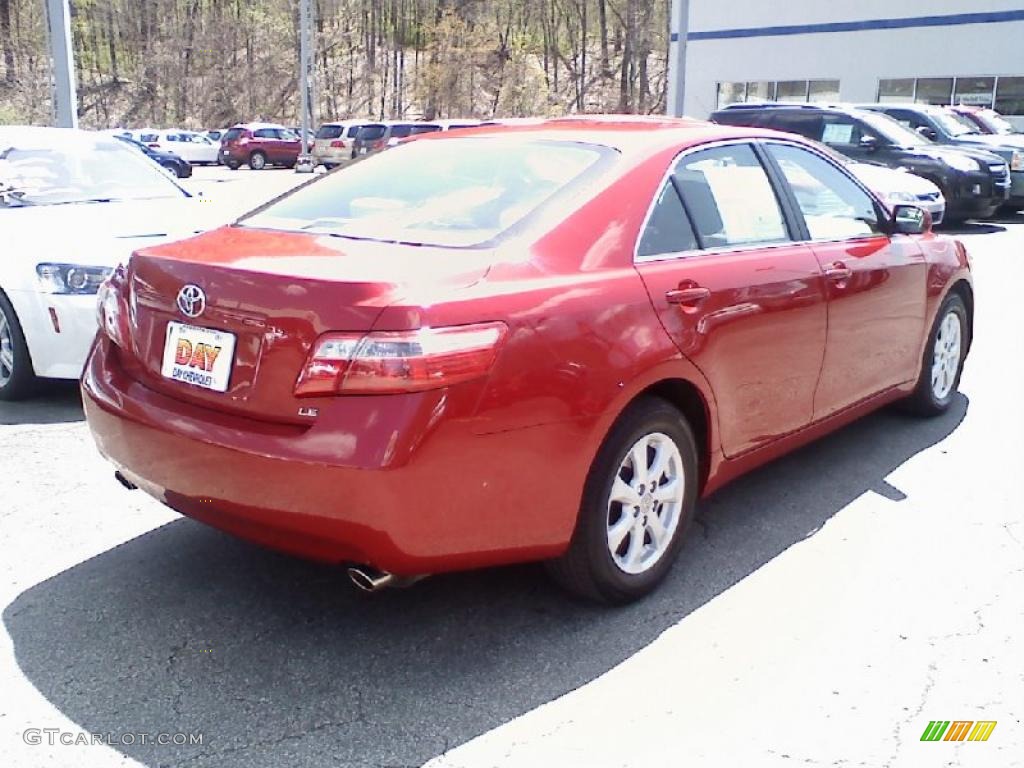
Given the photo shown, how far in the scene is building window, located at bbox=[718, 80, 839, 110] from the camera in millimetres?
30719

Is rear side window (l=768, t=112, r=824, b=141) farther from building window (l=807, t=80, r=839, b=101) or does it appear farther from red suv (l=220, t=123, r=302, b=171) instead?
red suv (l=220, t=123, r=302, b=171)

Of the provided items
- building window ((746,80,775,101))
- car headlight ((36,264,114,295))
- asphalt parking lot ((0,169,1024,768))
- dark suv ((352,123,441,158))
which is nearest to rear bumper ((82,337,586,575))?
asphalt parking lot ((0,169,1024,768))

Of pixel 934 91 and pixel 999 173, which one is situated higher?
pixel 934 91

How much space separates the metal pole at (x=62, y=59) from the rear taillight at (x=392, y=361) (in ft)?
34.7

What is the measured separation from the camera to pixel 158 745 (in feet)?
8.79

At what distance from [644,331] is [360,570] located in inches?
46.4

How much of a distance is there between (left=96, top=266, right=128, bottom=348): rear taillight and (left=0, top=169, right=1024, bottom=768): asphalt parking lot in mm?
888

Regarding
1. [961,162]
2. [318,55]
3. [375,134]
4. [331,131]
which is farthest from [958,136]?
[318,55]

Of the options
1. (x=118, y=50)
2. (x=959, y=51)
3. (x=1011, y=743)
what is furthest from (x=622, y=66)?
(x=1011, y=743)

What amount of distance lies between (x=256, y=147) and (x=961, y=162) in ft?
93.5

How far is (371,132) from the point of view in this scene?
3222 cm

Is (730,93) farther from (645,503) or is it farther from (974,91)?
(645,503)

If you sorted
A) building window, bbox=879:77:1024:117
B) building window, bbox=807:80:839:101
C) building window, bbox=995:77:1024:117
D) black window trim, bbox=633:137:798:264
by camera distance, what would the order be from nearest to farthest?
1. black window trim, bbox=633:137:798:264
2. building window, bbox=995:77:1024:117
3. building window, bbox=879:77:1024:117
4. building window, bbox=807:80:839:101

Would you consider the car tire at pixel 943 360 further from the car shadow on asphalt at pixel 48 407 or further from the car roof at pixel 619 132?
the car shadow on asphalt at pixel 48 407
